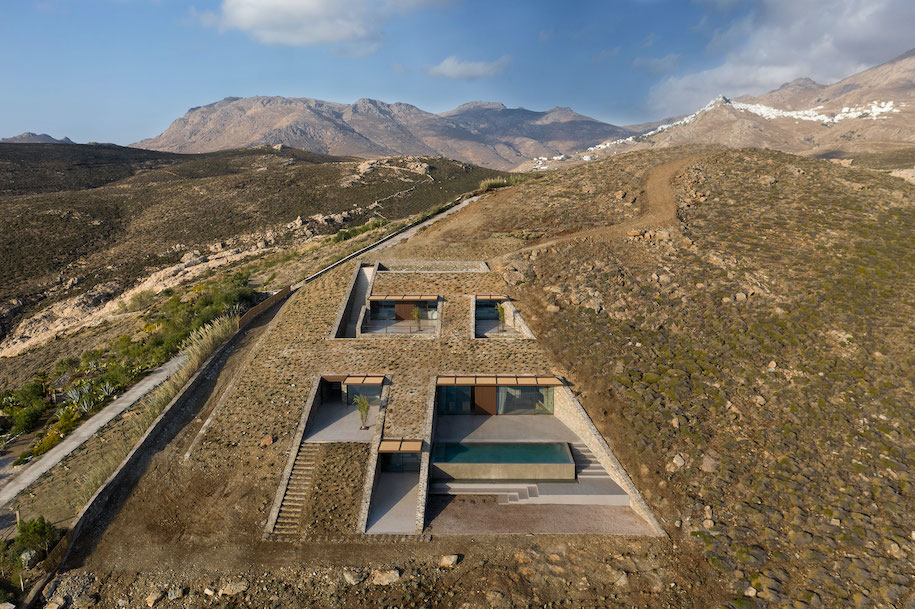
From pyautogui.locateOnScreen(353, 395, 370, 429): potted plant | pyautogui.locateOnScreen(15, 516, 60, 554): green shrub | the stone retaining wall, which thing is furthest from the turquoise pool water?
pyautogui.locateOnScreen(15, 516, 60, 554): green shrub

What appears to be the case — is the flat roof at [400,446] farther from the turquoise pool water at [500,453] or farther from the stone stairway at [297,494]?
the stone stairway at [297,494]

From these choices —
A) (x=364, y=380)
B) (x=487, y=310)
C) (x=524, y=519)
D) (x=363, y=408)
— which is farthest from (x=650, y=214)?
(x=363, y=408)

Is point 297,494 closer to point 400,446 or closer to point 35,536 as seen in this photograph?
point 400,446

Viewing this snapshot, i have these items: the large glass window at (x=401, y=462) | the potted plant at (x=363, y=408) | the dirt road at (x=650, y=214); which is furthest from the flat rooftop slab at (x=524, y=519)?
the dirt road at (x=650, y=214)

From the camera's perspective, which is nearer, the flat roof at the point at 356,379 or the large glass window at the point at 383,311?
the flat roof at the point at 356,379

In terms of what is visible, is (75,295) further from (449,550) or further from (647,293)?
(647,293)

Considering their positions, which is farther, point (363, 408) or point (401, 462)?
point (363, 408)

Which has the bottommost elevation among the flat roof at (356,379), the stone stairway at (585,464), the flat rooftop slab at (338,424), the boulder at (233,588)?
the boulder at (233,588)

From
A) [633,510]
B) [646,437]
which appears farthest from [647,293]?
[633,510]
